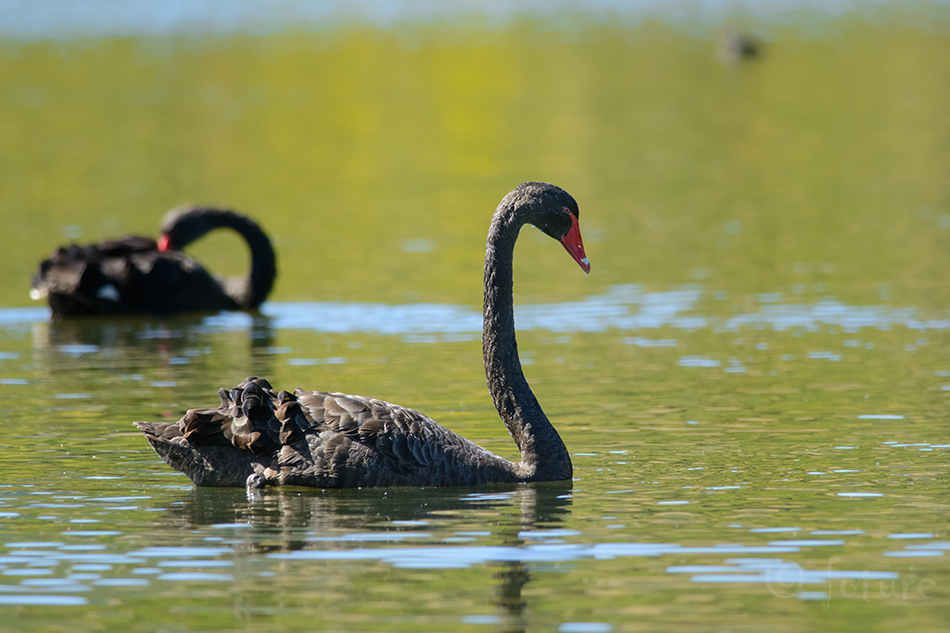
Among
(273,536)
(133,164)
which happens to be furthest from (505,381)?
(133,164)

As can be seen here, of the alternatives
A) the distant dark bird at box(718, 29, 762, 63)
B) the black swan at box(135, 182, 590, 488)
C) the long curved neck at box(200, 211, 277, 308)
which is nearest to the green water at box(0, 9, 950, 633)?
the black swan at box(135, 182, 590, 488)

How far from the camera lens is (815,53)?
54.1 m

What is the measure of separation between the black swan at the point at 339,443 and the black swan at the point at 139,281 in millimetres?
8049

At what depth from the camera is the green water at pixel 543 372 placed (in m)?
6.94

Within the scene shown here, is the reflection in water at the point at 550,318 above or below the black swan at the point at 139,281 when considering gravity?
below

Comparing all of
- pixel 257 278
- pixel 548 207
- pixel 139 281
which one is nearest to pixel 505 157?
pixel 257 278

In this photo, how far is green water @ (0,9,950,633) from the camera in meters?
6.94

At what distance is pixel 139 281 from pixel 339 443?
8.64 meters

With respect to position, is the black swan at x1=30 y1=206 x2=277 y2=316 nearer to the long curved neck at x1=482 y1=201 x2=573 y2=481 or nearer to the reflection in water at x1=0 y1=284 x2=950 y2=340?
the reflection in water at x1=0 y1=284 x2=950 y2=340

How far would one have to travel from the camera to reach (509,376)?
9250 millimetres

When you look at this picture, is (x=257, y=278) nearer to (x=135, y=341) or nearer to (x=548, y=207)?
(x=135, y=341)

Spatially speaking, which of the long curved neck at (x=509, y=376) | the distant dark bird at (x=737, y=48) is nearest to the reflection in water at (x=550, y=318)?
the long curved neck at (x=509, y=376)

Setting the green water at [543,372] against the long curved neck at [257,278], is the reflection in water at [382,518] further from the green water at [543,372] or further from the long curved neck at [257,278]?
the long curved neck at [257,278]

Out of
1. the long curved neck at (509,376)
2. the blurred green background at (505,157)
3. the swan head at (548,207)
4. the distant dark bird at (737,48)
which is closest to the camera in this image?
the long curved neck at (509,376)
